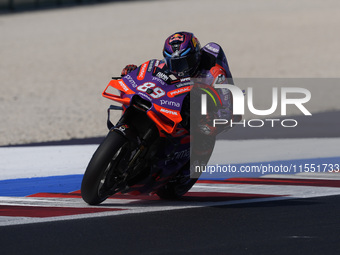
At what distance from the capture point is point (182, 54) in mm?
7172

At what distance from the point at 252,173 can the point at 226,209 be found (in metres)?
2.22

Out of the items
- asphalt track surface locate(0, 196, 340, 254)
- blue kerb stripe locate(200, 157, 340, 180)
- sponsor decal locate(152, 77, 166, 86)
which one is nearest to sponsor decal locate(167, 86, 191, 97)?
sponsor decal locate(152, 77, 166, 86)

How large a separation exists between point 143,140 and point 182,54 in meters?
0.81

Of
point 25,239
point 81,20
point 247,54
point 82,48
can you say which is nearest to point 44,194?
point 25,239

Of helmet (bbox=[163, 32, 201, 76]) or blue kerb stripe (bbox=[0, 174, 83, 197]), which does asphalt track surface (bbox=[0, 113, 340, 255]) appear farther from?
helmet (bbox=[163, 32, 201, 76])

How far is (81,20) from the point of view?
37688mm

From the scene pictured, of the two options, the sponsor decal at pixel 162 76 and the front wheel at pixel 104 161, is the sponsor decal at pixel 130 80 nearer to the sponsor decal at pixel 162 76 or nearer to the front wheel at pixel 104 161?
the sponsor decal at pixel 162 76

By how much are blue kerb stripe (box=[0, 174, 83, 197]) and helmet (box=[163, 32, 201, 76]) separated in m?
1.86

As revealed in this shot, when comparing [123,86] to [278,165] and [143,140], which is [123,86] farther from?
[278,165]

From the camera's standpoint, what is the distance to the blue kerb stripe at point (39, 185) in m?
8.26

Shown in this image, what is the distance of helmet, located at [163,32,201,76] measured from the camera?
7.18 metres

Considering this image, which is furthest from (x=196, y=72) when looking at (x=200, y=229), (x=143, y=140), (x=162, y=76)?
(x=200, y=229)

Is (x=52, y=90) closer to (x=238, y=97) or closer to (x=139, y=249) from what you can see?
(x=238, y=97)

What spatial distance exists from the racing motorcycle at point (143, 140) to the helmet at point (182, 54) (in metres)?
0.15
